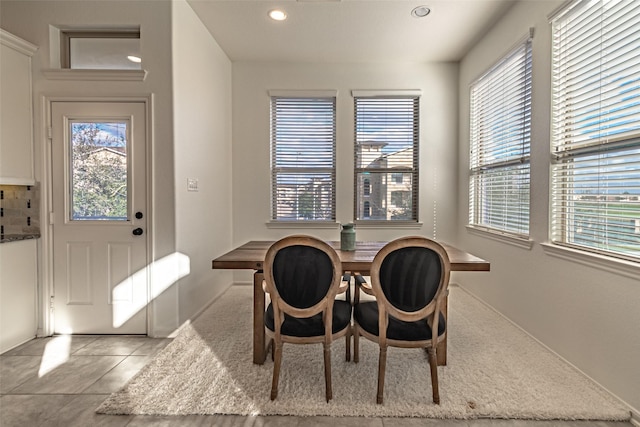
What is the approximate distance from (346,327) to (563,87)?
2353mm

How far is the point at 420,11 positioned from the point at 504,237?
7.71 ft

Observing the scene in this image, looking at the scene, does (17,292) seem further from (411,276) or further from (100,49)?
(411,276)

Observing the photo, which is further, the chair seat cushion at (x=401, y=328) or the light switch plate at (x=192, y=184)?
the light switch plate at (x=192, y=184)

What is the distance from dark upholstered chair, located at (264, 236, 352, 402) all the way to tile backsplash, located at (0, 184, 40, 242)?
2319 millimetres

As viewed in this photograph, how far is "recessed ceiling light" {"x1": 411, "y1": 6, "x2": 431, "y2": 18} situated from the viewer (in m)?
2.96

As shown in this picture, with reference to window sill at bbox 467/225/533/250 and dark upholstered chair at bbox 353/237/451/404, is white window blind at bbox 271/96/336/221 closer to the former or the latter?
window sill at bbox 467/225/533/250

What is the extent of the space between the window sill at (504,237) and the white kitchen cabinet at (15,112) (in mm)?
4281

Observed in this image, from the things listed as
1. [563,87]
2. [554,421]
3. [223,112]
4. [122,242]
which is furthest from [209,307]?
[563,87]

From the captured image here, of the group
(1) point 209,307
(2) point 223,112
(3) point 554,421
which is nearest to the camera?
(3) point 554,421

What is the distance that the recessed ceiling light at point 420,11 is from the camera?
2.96 metres

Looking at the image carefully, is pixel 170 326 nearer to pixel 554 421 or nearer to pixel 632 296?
pixel 554 421

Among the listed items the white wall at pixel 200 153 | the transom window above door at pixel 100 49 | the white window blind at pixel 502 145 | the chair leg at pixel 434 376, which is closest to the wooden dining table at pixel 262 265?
the chair leg at pixel 434 376

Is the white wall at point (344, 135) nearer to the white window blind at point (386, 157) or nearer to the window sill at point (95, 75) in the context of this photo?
the white window blind at point (386, 157)

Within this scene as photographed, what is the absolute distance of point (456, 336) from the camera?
105 inches
